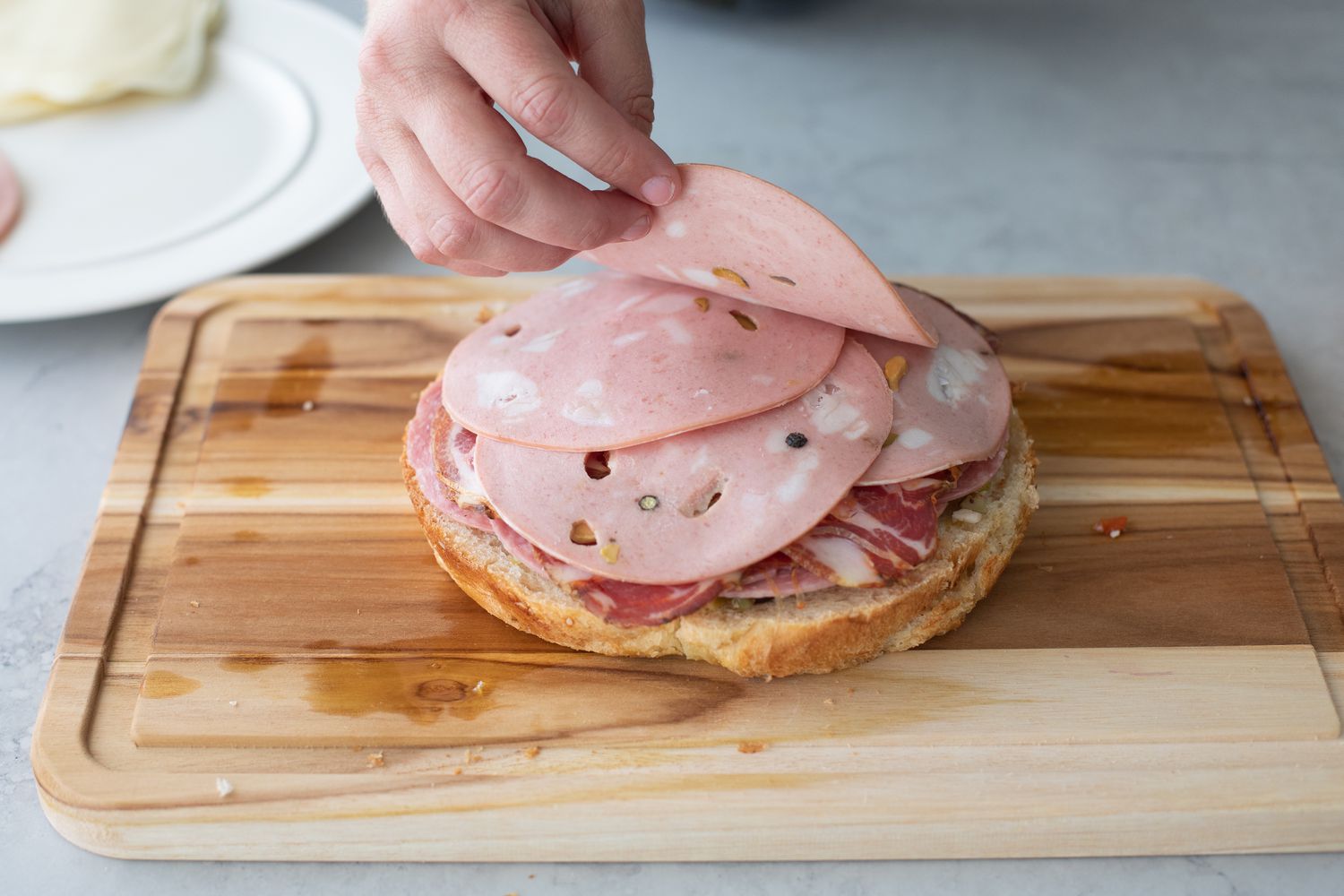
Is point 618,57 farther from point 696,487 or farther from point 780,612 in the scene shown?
point 780,612

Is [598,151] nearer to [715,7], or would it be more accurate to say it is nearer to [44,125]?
[44,125]

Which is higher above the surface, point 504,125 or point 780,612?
point 504,125

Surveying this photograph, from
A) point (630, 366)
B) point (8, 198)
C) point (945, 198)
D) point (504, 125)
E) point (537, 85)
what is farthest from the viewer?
point (945, 198)

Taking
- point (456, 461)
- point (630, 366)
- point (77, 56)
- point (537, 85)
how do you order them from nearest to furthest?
1. point (537, 85)
2. point (630, 366)
3. point (456, 461)
4. point (77, 56)

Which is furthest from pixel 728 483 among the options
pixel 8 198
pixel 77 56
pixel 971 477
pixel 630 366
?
pixel 77 56

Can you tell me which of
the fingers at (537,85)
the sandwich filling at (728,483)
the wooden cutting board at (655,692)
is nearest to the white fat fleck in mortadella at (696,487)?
the sandwich filling at (728,483)
